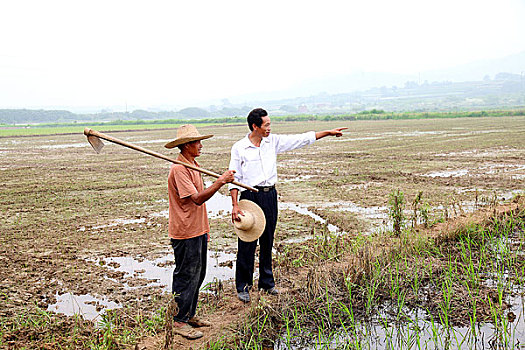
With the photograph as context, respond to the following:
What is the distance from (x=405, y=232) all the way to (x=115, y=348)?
419cm

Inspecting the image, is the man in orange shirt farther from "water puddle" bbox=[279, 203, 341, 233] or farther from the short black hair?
"water puddle" bbox=[279, 203, 341, 233]

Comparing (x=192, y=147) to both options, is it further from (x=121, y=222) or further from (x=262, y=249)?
(x=121, y=222)

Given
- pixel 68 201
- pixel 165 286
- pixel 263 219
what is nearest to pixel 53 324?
pixel 165 286

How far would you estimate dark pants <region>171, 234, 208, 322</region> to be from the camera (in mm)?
3975

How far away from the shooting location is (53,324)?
14.5ft

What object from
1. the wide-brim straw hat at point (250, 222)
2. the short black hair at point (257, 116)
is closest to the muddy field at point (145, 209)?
the wide-brim straw hat at point (250, 222)

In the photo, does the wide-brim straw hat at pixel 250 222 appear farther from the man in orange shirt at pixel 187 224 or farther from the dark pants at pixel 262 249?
the man in orange shirt at pixel 187 224

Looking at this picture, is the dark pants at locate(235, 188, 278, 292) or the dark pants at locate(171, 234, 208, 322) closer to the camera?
the dark pants at locate(171, 234, 208, 322)

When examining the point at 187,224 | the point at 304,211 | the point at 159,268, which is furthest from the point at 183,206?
the point at 304,211

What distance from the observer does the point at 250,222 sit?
434 cm

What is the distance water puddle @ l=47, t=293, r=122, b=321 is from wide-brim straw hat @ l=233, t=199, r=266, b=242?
1638 millimetres

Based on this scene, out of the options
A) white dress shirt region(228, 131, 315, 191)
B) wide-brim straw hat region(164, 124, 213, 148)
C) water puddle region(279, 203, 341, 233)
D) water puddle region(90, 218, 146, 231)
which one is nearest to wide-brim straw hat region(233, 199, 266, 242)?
white dress shirt region(228, 131, 315, 191)

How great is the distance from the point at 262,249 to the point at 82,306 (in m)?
Result: 2.01

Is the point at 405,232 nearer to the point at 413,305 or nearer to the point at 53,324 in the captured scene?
the point at 413,305
